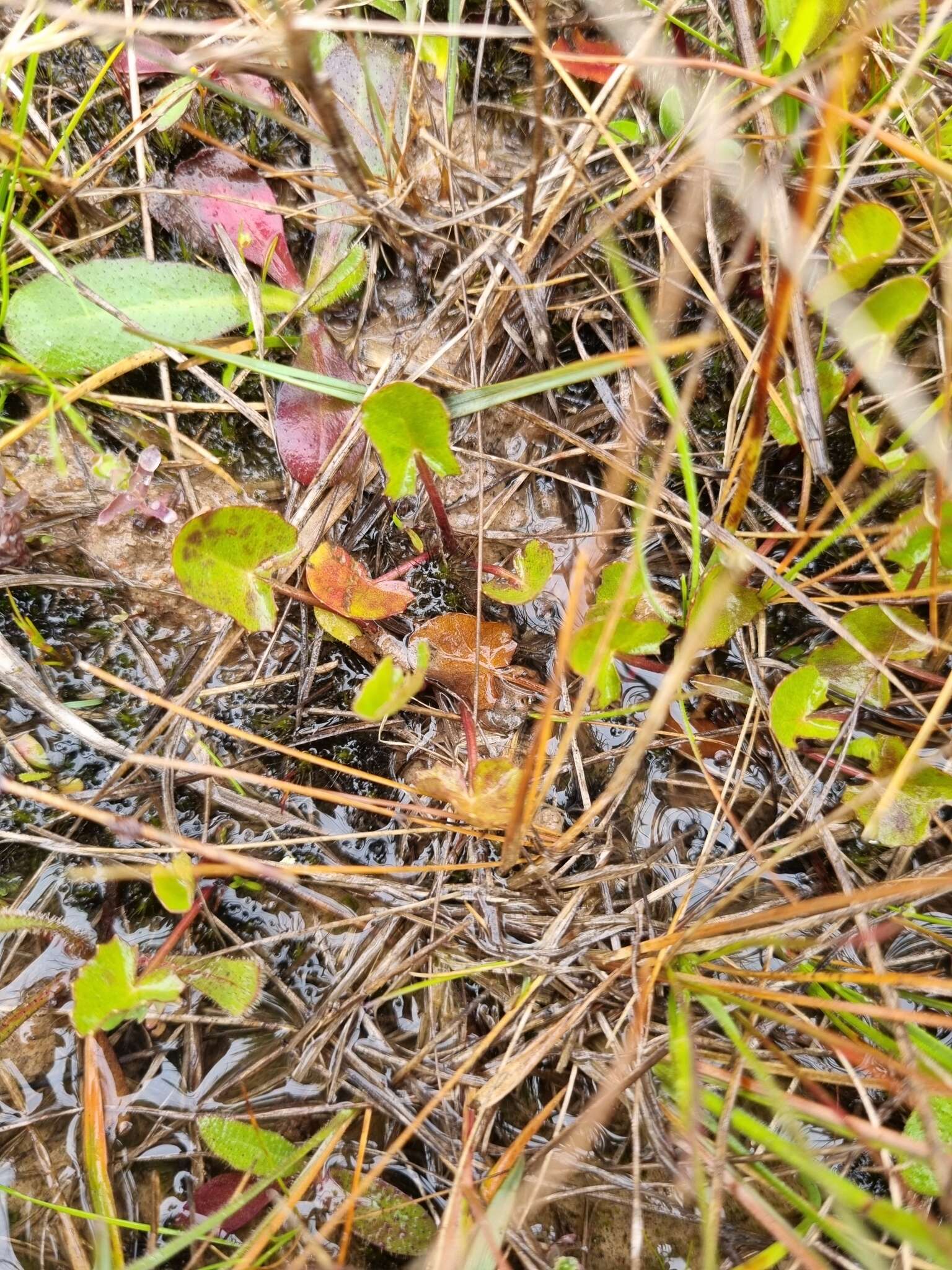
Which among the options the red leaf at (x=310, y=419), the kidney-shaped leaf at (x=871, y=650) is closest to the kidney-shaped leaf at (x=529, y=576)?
the red leaf at (x=310, y=419)

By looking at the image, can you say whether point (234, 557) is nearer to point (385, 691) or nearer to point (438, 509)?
point (438, 509)

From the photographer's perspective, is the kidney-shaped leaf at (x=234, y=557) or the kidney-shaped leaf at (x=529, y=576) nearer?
the kidney-shaped leaf at (x=234, y=557)

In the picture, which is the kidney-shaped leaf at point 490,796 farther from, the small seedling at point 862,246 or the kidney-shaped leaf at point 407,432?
the small seedling at point 862,246

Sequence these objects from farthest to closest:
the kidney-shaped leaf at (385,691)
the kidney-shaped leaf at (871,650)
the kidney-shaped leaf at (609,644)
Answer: the kidney-shaped leaf at (871,650) < the kidney-shaped leaf at (609,644) < the kidney-shaped leaf at (385,691)

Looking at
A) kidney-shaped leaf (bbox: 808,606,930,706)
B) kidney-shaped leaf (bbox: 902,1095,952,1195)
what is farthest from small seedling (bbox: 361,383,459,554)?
kidney-shaped leaf (bbox: 902,1095,952,1195)

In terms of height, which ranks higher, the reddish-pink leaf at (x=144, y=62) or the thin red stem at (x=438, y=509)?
the reddish-pink leaf at (x=144, y=62)

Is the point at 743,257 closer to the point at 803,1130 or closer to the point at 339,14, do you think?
the point at 339,14

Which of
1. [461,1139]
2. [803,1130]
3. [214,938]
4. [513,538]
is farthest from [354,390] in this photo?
[803,1130]

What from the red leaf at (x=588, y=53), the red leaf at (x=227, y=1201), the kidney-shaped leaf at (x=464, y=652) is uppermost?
the red leaf at (x=588, y=53)

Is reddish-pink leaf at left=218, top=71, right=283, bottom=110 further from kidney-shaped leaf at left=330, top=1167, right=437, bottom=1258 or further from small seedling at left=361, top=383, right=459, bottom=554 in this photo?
kidney-shaped leaf at left=330, top=1167, right=437, bottom=1258
